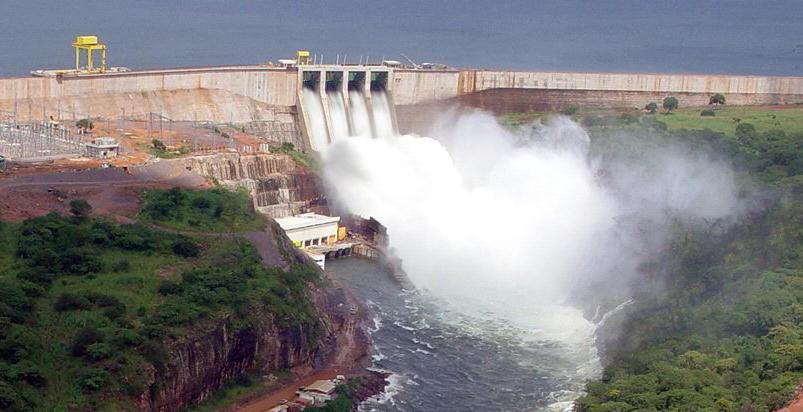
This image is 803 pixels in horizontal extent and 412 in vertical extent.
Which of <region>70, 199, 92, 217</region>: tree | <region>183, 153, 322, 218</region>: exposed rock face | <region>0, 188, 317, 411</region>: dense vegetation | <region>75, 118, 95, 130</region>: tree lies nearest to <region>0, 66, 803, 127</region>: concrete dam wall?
<region>75, 118, 95, 130</region>: tree

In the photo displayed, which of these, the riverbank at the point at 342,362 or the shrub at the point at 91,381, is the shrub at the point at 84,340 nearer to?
the shrub at the point at 91,381

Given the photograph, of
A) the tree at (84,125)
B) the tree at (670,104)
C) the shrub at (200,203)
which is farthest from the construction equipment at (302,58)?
the shrub at (200,203)

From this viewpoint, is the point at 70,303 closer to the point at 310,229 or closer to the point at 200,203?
the point at 200,203

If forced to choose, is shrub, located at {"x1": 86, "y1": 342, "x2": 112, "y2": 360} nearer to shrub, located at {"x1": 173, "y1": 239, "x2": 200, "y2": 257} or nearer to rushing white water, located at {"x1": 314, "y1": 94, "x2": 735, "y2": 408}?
shrub, located at {"x1": 173, "y1": 239, "x2": 200, "y2": 257}

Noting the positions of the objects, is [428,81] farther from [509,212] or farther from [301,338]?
[301,338]

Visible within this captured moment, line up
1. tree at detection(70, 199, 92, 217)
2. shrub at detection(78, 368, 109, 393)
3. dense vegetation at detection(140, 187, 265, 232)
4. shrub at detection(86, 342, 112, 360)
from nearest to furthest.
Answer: shrub at detection(78, 368, 109, 393) → shrub at detection(86, 342, 112, 360) → tree at detection(70, 199, 92, 217) → dense vegetation at detection(140, 187, 265, 232)

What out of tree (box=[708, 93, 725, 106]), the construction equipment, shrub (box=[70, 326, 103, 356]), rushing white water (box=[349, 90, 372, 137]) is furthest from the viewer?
tree (box=[708, 93, 725, 106])
